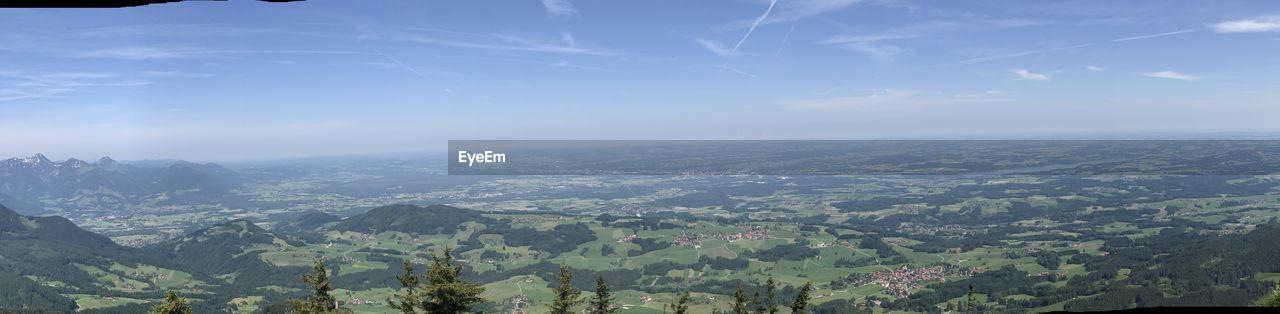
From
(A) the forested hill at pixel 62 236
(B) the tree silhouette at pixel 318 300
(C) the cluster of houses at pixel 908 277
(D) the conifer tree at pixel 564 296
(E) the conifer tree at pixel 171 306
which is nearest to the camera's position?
(E) the conifer tree at pixel 171 306

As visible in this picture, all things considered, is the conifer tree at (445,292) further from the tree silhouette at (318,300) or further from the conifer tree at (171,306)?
the conifer tree at (171,306)

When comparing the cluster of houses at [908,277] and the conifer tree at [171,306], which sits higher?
the conifer tree at [171,306]

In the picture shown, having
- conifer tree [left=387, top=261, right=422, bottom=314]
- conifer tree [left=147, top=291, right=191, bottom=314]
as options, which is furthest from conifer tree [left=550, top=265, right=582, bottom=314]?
conifer tree [left=147, top=291, right=191, bottom=314]

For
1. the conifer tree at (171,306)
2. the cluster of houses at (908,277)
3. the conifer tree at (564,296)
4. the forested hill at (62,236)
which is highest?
the conifer tree at (171,306)

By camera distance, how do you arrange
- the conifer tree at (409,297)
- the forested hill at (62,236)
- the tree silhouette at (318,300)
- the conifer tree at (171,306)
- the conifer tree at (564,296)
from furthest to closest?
the forested hill at (62,236), the conifer tree at (564,296), the conifer tree at (409,297), the tree silhouette at (318,300), the conifer tree at (171,306)

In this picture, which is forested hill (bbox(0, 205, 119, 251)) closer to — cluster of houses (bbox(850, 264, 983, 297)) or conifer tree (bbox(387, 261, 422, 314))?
cluster of houses (bbox(850, 264, 983, 297))

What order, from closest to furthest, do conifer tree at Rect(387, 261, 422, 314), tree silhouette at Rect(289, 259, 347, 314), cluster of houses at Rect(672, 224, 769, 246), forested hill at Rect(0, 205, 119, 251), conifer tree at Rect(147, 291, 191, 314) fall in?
conifer tree at Rect(147, 291, 191, 314) → tree silhouette at Rect(289, 259, 347, 314) → conifer tree at Rect(387, 261, 422, 314) → cluster of houses at Rect(672, 224, 769, 246) → forested hill at Rect(0, 205, 119, 251)

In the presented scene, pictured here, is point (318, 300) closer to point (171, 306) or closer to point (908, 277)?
point (171, 306)

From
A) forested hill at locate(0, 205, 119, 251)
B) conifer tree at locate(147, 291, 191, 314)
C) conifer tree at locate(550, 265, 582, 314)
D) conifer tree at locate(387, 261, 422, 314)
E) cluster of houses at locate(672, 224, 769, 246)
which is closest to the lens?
conifer tree at locate(147, 291, 191, 314)

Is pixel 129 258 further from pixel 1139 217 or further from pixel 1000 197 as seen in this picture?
pixel 1139 217

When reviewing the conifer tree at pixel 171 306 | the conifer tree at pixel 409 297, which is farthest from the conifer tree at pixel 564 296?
the conifer tree at pixel 171 306

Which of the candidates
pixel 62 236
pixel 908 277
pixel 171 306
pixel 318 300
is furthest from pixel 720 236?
pixel 62 236
